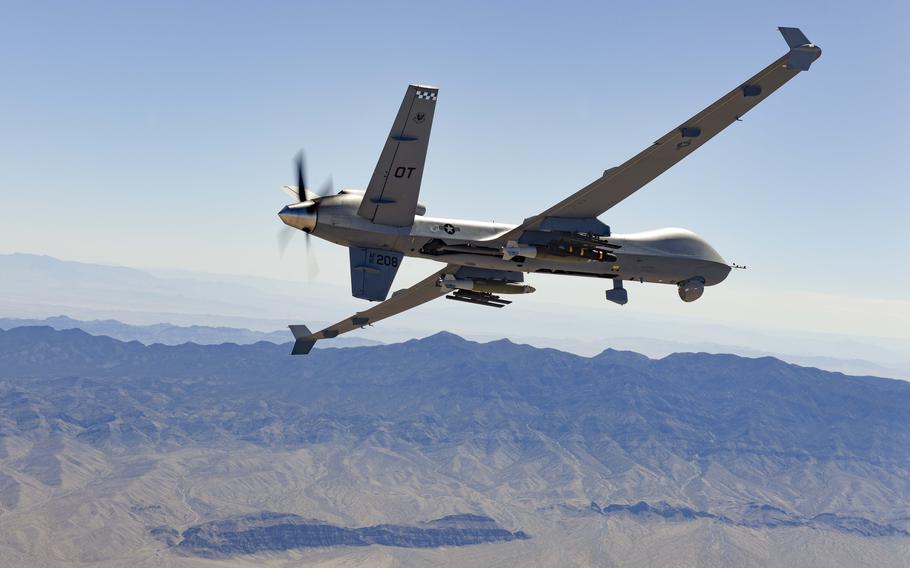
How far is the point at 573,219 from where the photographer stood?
142 ft

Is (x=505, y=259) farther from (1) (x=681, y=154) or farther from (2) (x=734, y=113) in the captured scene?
(2) (x=734, y=113)

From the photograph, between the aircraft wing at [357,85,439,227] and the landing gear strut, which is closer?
the aircraft wing at [357,85,439,227]

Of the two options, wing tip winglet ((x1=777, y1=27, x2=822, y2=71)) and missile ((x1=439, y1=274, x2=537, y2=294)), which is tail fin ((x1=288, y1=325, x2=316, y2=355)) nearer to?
missile ((x1=439, y1=274, x2=537, y2=294))

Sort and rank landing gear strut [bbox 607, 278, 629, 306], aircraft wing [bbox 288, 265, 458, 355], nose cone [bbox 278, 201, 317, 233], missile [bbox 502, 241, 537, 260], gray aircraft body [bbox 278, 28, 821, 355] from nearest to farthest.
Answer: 1. gray aircraft body [bbox 278, 28, 821, 355]
2. nose cone [bbox 278, 201, 317, 233]
3. missile [bbox 502, 241, 537, 260]
4. landing gear strut [bbox 607, 278, 629, 306]
5. aircraft wing [bbox 288, 265, 458, 355]

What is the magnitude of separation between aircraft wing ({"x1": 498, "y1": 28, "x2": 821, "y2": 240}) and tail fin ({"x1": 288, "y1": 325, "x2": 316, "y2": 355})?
21957 mm

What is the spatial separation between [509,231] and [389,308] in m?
15.7

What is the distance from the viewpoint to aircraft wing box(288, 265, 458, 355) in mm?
53469

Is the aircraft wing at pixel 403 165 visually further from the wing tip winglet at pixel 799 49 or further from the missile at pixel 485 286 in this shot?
the wing tip winglet at pixel 799 49

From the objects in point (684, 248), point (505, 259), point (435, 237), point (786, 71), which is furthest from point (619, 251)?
point (786, 71)

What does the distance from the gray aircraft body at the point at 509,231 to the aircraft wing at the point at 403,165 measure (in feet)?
0.16

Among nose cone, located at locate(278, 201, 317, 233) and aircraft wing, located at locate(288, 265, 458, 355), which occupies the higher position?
nose cone, located at locate(278, 201, 317, 233)

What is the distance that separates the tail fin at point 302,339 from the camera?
195 feet

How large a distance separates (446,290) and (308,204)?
12.7m

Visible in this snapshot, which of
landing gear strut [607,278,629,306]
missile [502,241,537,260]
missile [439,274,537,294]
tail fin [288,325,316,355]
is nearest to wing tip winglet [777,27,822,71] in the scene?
missile [502,241,537,260]
